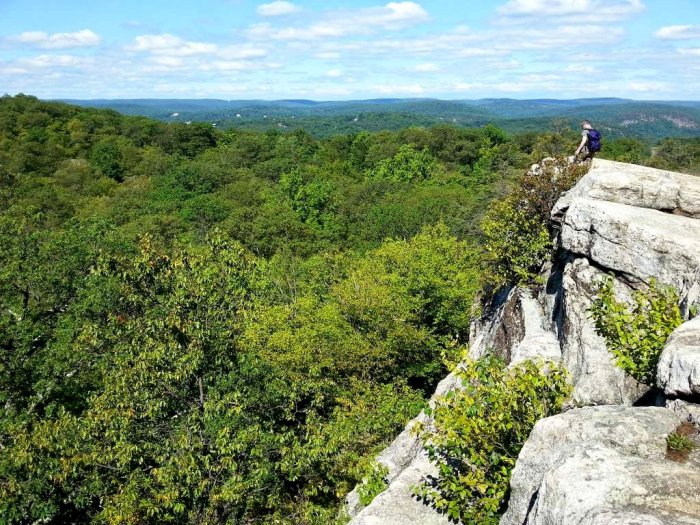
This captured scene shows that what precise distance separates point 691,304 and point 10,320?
2379cm

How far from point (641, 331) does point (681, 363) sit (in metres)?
2.15

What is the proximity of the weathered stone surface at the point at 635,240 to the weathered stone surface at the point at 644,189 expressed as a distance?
1316 millimetres

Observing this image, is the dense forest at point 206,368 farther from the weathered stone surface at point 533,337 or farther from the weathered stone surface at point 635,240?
the weathered stone surface at point 635,240

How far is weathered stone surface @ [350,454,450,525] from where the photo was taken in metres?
11.2

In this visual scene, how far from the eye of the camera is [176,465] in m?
13.8

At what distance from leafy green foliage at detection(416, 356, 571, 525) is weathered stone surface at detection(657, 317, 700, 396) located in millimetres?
1797

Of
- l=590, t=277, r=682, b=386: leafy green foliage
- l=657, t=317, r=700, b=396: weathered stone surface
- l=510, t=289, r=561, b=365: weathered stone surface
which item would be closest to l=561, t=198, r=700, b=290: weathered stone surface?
l=590, t=277, r=682, b=386: leafy green foliage

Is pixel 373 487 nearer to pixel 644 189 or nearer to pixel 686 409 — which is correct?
pixel 686 409

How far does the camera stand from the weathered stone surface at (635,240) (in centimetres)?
1267

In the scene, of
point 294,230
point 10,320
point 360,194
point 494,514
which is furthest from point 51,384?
point 360,194

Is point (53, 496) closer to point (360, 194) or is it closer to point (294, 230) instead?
point (294, 230)

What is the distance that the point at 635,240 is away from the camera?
1348cm

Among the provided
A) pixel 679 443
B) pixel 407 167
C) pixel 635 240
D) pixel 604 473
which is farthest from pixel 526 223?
pixel 407 167

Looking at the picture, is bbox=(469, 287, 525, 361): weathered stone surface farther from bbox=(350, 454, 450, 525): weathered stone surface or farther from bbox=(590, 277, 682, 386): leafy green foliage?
bbox=(590, 277, 682, 386): leafy green foliage
